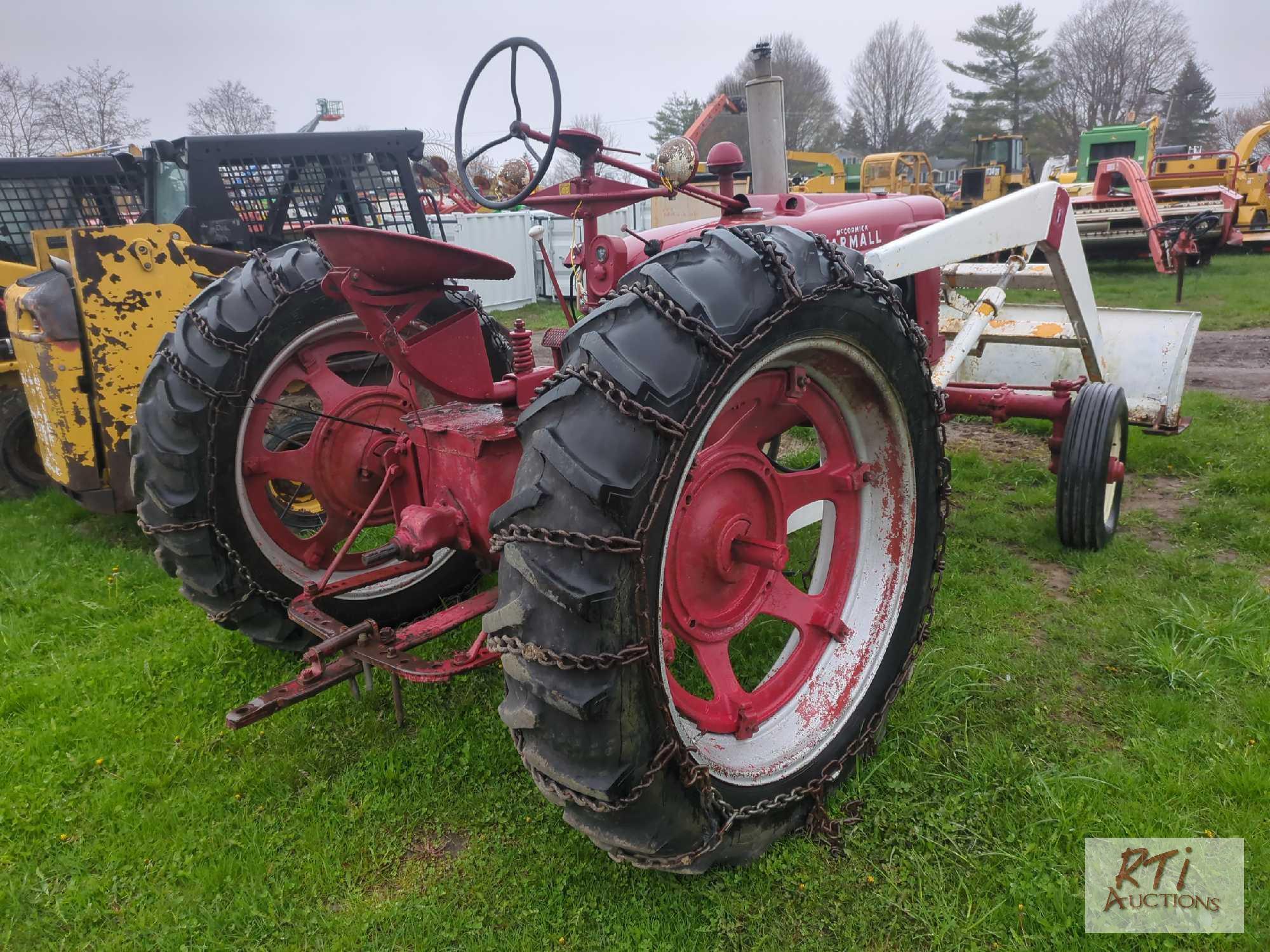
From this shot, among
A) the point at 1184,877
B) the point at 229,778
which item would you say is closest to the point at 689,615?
the point at 1184,877

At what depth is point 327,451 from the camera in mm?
2785

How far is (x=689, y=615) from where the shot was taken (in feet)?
7.12

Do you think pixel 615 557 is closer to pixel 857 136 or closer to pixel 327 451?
pixel 327 451

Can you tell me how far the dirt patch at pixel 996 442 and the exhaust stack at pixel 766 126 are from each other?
8.68 ft

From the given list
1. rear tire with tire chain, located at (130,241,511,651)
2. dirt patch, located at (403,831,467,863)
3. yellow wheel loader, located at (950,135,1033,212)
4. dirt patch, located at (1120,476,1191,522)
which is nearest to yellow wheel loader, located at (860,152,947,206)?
yellow wheel loader, located at (950,135,1033,212)

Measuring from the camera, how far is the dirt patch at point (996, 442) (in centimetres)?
536

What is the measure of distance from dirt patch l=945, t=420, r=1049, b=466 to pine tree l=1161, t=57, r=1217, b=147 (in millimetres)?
51733

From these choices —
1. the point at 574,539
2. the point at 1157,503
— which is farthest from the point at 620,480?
the point at 1157,503

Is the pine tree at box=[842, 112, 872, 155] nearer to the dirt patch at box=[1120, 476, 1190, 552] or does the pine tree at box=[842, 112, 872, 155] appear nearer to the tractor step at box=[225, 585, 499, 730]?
the dirt patch at box=[1120, 476, 1190, 552]

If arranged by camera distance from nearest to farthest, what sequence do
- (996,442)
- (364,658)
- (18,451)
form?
1. (364,658)
2. (18,451)
3. (996,442)

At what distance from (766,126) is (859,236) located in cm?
59

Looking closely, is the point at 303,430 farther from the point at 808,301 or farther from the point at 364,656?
the point at 808,301

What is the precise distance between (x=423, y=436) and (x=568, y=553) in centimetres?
101

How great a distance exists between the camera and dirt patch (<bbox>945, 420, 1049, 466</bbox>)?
5.36 metres
